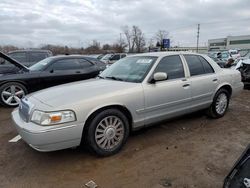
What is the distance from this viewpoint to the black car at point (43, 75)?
6762 millimetres

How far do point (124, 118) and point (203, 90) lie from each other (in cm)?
202

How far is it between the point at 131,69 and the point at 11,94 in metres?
4.05

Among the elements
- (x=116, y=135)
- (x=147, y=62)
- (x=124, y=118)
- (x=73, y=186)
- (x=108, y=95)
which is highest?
(x=147, y=62)

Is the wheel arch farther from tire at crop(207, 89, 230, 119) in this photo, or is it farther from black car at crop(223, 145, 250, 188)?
black car at crop(223, 145, 250, 188)

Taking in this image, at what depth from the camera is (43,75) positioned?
718cm

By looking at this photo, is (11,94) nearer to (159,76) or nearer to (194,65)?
(159,76)

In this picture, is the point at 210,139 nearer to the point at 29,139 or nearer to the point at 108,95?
the point at 108,95

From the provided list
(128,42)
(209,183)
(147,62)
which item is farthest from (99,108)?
(128,42)

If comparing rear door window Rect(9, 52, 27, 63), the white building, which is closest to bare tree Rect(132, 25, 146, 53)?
the white building

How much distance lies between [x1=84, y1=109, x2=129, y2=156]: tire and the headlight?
34 centimetres

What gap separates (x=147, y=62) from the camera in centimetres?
440

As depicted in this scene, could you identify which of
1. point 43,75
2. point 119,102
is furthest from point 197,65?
point 43,75

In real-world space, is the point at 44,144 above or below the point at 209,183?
above

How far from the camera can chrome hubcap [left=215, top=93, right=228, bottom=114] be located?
538cm
